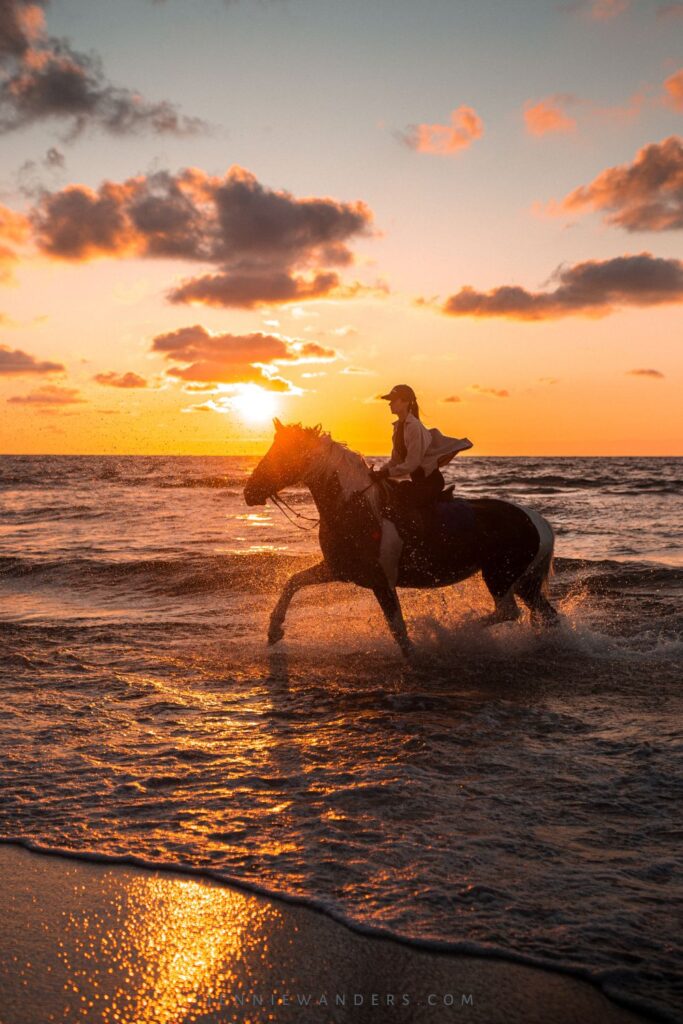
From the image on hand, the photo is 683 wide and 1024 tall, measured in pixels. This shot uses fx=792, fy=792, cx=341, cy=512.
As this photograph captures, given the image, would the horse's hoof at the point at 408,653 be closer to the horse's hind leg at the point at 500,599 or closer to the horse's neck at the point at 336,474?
the horse's hind leg at the point at 500,599

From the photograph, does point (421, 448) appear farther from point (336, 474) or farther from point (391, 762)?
point (391, 762)

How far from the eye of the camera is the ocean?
307 centimetres

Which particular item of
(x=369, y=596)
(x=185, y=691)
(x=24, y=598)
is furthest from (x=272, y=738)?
(x=24, y=598)

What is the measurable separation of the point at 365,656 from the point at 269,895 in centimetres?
437

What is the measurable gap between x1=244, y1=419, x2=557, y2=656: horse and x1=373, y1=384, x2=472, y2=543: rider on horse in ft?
0.32

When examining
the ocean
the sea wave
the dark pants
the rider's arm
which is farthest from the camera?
the sea wave

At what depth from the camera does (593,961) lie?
2.72 m

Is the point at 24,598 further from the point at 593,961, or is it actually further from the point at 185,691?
the point at 593,961

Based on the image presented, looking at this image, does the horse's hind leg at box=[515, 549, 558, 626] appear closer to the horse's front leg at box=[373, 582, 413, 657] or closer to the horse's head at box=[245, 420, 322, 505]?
the horse's front leg at box=[373, 582, 413, 657]

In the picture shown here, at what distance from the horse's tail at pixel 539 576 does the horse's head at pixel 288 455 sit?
7.38 feet

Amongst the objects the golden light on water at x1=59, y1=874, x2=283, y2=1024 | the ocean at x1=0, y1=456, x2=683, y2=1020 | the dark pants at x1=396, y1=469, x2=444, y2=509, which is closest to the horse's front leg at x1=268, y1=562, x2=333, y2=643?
the ocean at x1=0, y1=456, x2=683, y2=1020

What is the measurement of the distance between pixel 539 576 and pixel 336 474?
2.30m

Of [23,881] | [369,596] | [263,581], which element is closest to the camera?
[23,881]

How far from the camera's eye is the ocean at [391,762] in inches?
121
